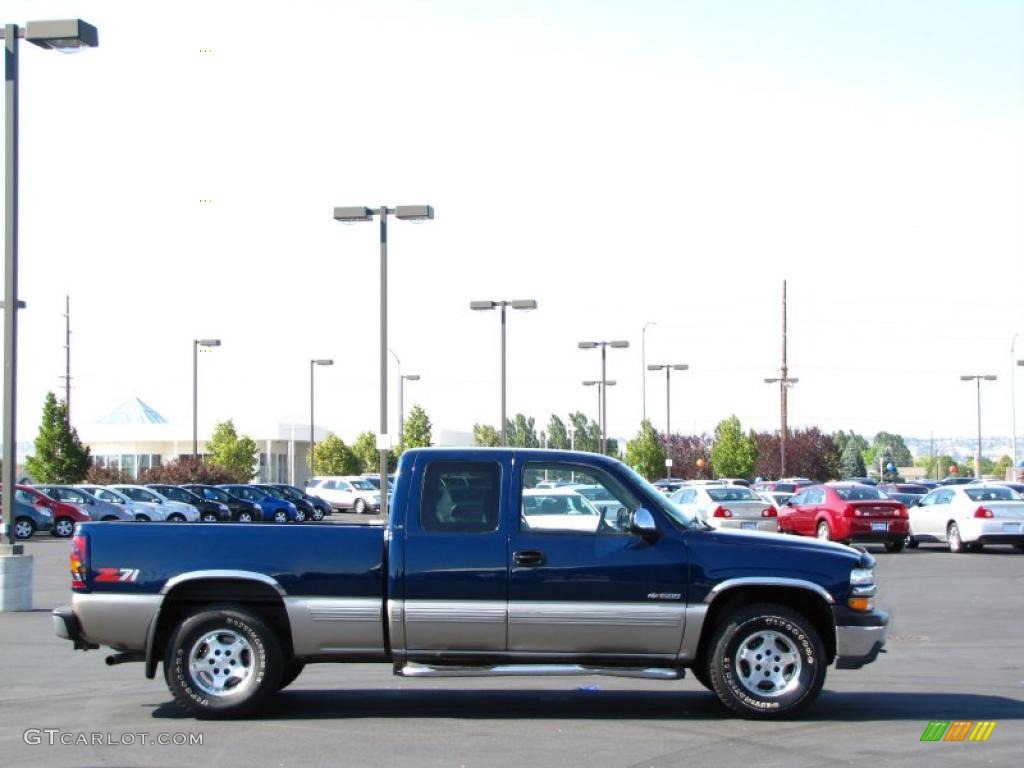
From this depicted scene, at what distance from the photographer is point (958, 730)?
930cm

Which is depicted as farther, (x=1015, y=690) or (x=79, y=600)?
(x=1015, y=690)

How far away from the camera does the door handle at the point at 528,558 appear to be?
9.41 metres

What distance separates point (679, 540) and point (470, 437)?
10994 cm

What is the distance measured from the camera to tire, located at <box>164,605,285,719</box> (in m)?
9.54

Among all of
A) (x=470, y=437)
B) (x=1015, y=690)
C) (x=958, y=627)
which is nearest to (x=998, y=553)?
(x=958, y=627)

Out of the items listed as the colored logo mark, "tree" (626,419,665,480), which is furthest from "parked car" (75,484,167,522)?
the colored logo mark

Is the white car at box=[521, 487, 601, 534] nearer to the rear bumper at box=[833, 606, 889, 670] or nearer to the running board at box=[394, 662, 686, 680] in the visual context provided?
the running board at box=[394, 662, 686, 680]

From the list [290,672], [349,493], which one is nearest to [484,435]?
[349,493]

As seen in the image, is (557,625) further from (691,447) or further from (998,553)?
(691,447)

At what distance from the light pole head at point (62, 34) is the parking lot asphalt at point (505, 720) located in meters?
7.58

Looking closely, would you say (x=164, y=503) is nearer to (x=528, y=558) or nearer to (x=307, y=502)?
(x=307, y=502)

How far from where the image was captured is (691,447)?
104125 millimetres

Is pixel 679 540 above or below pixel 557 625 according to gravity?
above

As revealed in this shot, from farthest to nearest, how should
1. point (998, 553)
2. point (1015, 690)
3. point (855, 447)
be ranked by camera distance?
point (855, 447) → point (998, 553) → point (1015, 690)
